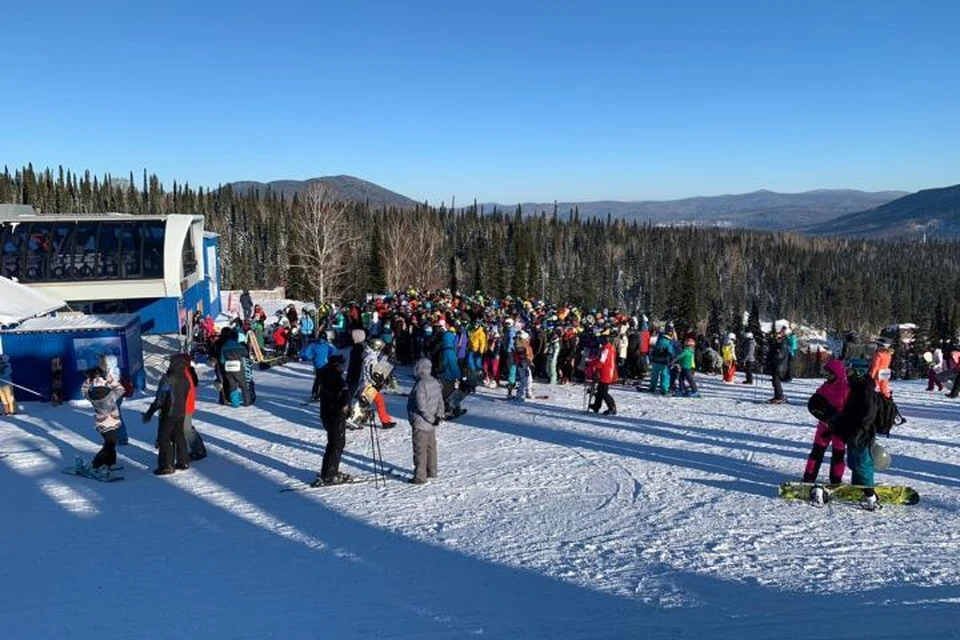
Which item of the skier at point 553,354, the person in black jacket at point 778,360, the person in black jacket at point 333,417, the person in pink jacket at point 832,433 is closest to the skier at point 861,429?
the person in pink jacket at point 832,433

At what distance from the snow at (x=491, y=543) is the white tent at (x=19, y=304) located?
19.2ft

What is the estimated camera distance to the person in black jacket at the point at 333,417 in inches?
322

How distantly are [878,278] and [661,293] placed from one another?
56869 mm

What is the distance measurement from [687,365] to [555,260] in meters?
110

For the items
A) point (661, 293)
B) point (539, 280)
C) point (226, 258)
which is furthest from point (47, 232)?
point (661, 293)

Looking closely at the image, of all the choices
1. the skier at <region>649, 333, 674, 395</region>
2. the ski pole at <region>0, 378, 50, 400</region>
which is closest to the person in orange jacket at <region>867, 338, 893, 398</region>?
the skier at <region>649, 333, 674, 395</region>

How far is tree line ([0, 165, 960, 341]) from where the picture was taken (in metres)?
66.6

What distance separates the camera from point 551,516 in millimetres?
7062

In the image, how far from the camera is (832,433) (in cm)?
732

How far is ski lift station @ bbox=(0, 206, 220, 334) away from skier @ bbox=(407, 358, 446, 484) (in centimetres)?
1889

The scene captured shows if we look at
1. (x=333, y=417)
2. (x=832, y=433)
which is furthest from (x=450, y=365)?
(x=832, y=433)

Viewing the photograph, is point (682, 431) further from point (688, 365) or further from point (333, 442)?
point (333, 442)

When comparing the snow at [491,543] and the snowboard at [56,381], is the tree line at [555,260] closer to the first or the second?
the snowboard at [56,381]

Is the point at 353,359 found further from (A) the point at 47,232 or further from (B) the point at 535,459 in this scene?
(A) the point at 47,232
